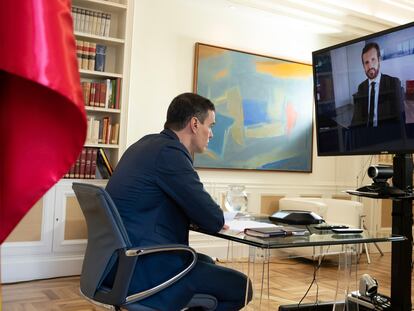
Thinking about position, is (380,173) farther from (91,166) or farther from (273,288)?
(91,166)

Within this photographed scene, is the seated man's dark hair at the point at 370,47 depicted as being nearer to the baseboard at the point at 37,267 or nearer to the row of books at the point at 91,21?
the row of books at the point at 91,21

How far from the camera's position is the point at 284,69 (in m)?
Answer: 5.43

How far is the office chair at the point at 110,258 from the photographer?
1.64m

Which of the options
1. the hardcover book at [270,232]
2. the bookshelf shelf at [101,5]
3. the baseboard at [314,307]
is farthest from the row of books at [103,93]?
the hardcover book at [270,232]

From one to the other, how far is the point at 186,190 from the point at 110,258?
1.29ft

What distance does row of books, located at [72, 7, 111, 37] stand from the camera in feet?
13.1

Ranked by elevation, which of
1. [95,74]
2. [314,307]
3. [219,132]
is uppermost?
[95,74]

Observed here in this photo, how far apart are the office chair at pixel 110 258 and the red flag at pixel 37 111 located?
1.10 meters

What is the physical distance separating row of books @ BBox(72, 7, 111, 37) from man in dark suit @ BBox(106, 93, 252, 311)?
8.24 feet

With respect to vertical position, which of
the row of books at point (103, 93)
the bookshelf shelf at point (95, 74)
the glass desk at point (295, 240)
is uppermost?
the bookshelf shelf at point (95, 74)

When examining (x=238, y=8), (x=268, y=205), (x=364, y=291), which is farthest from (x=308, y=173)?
(x=364, y=291)

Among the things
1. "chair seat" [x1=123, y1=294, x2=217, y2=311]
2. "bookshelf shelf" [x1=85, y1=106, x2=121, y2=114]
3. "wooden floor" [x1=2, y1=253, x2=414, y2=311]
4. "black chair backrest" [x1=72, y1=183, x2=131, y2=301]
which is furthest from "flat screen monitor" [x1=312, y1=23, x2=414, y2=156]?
"bookshelf shelf" [x1=85, y1=106, x2=121, y2=114]

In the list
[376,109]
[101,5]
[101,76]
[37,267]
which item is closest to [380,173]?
[376,109]

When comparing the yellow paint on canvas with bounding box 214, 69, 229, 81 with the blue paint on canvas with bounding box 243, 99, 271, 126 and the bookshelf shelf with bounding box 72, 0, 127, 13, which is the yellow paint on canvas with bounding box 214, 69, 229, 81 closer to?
the blue paint on canvas with bounding box 243, 99, 271, 126
